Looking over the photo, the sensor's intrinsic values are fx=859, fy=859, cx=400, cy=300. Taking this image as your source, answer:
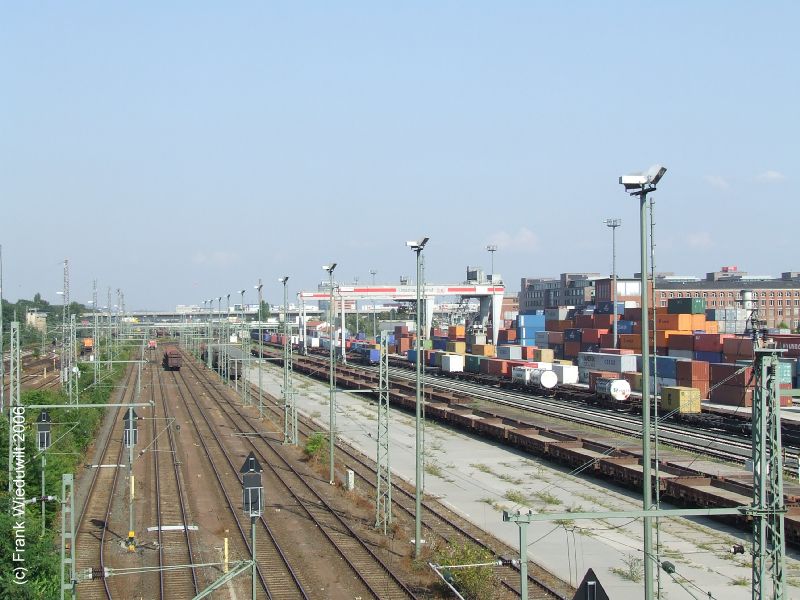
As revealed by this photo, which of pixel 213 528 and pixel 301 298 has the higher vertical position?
pixel 301 298

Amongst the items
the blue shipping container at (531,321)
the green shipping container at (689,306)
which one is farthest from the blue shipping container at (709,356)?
the blue shipping container at (531,321)

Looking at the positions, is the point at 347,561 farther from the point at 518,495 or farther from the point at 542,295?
the point at 542,295

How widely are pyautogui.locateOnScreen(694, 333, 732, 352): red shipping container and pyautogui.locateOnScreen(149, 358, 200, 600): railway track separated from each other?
123ft

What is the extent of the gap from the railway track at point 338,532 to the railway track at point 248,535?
59.3 inches

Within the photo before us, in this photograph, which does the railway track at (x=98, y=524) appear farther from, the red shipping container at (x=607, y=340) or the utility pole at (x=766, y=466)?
the red shipping container at (x=607, y=340)

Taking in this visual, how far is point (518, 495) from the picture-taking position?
30.1 metres

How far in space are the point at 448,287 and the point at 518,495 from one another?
70.0m

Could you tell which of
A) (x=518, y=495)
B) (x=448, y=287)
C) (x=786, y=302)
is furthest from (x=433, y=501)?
(x=786, y=302)

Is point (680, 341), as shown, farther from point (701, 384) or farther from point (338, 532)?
point (338, 532)

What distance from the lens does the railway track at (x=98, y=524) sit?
20.2 metres

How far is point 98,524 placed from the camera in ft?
85.3

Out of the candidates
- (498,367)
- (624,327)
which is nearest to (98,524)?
(498,367)

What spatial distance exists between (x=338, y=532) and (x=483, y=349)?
64.5 metres

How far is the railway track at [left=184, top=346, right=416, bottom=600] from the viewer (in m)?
19.8
